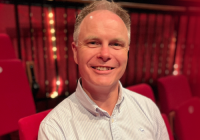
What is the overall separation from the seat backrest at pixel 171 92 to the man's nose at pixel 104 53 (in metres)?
1.15

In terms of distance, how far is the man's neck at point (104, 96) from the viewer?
3.06ft

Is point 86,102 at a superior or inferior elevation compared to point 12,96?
superior

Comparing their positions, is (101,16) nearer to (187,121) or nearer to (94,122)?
(94,122)

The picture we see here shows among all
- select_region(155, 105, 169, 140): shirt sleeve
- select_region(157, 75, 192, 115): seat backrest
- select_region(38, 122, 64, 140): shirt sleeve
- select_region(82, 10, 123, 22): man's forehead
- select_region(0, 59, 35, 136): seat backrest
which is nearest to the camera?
select_region(38, 122, 64, 140): shirt sleeve

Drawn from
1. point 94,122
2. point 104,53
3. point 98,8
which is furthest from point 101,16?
point 94,122

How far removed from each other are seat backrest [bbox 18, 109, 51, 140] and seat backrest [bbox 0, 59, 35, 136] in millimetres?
549

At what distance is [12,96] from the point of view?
4.47 ft

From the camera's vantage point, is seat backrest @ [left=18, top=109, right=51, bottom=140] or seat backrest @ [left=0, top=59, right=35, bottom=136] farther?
seat backrest @ [left=0, top=59, right=35, bottom=136]

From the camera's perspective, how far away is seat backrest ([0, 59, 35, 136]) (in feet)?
4.31

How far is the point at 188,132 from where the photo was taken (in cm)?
141

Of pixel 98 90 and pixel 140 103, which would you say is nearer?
pixel 98 90

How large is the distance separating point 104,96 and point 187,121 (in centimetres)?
85

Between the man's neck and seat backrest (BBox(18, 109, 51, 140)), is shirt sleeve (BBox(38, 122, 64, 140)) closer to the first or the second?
seat backrest (BBox(18, 109, 51, 140))

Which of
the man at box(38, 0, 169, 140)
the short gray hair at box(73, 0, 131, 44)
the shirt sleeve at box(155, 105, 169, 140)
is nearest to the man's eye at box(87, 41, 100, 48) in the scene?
the man at box(38, 0, 169, 140)
